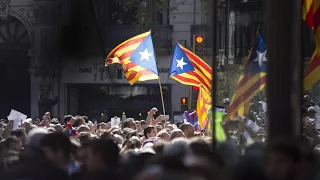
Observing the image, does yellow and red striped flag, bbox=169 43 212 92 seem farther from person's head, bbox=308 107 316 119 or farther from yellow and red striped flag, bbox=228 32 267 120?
yellow and red striped flag, bbox=228 32 267 120

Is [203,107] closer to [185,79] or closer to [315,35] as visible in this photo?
[185,79]

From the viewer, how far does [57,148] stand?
5922 mm

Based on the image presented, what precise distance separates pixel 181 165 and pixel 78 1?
1202 inches

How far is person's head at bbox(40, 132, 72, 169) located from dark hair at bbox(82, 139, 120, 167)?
382 millimetres

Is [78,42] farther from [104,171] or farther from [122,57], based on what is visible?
[104,171]

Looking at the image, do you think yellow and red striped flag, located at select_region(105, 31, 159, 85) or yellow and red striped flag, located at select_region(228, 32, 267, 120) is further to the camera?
yellow and red striped flag, located at select_region(105, 31, 159, 85)

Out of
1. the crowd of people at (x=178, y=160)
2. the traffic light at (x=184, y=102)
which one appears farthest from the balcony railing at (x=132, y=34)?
the crowd of people at (x=178, y=160)

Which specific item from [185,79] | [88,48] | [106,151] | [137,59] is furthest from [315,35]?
[88,48]

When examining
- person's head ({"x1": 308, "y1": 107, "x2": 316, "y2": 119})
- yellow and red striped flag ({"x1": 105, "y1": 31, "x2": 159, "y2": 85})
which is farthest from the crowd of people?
yellow and red striped flag ({"x1": 105, "y1": 31, "x2": 159, "y2": 85})

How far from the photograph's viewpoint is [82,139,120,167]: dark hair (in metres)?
5.41

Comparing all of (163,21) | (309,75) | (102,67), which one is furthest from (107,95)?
(309,75)

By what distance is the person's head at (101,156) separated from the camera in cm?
536

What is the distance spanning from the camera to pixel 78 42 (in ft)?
111

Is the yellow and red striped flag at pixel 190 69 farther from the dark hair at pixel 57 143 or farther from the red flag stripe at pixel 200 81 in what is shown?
the dark hair at pixel 57 143
